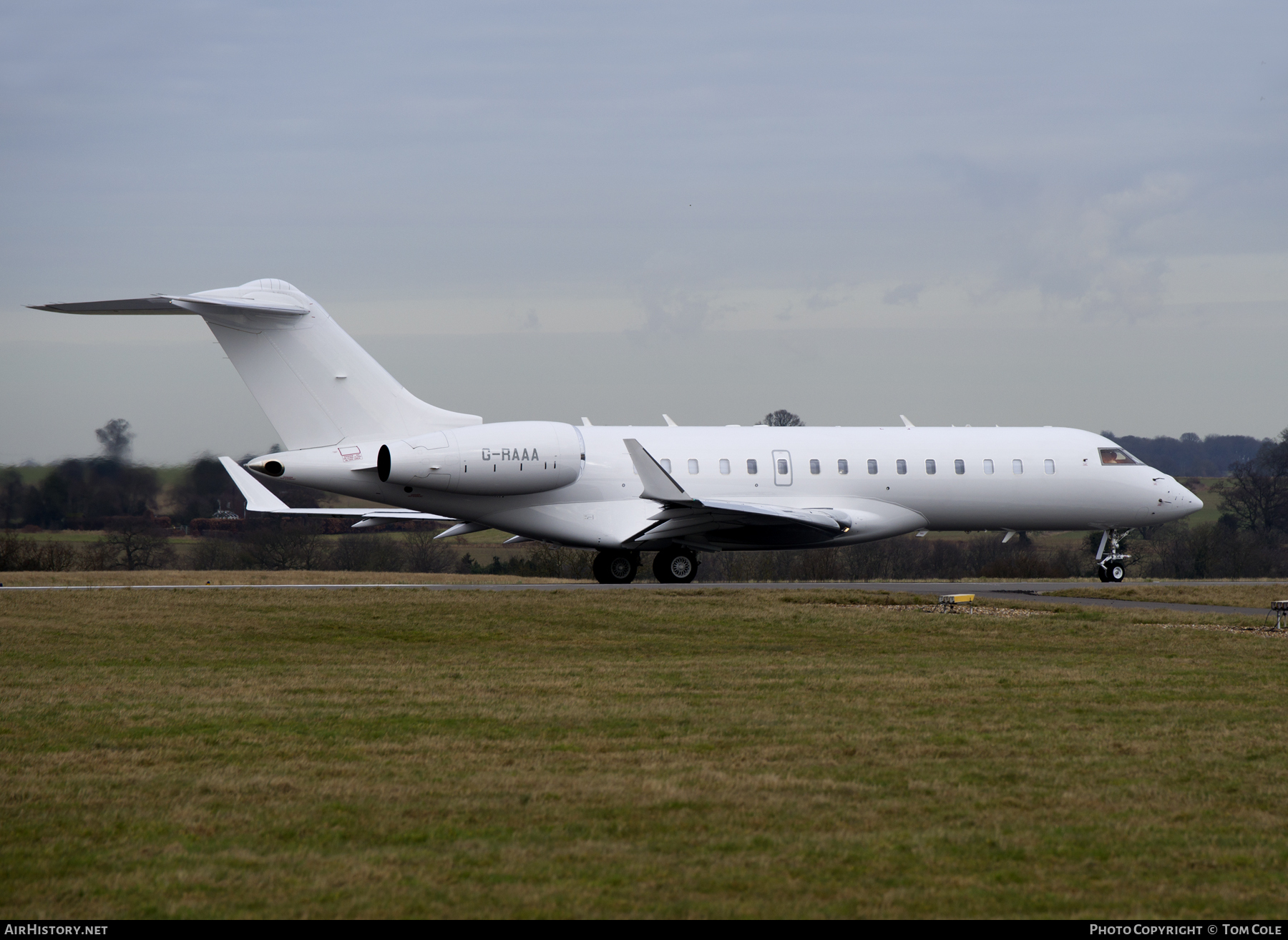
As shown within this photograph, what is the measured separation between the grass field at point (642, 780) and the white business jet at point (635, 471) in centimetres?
854

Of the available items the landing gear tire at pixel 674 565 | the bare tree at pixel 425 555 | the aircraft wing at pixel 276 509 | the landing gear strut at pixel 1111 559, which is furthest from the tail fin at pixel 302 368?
the bare tree at pixel 425 555

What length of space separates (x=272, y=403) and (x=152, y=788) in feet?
57.4

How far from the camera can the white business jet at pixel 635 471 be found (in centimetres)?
2520

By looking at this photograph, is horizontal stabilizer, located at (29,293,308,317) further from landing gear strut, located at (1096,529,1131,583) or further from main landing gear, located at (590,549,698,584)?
landing gear strut, located at (1096,529,1131,583)

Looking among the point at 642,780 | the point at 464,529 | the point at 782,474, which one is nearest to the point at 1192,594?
the point at 782,474

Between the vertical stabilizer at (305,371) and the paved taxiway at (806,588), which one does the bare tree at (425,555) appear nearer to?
the paved taxiway at (806,588)

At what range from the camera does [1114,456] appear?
31.7m

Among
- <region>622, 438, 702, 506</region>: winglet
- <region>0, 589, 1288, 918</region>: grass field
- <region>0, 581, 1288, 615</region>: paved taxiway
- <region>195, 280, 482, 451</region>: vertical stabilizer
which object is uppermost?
<region>195, 280, 482, 451</region>: vertical stabilizer

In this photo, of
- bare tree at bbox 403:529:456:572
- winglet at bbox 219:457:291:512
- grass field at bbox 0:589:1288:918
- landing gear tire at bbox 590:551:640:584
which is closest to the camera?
grass field at bbox 0:589:1288:918

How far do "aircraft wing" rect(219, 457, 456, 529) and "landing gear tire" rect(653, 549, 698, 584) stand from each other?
15.0ft

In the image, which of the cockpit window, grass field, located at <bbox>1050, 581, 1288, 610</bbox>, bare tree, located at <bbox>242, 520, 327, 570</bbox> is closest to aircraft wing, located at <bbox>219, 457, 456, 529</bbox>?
grass field, located at <bbox>1050, 581, 1288, 610</bbox>

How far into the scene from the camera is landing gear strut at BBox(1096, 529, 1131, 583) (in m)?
31.6

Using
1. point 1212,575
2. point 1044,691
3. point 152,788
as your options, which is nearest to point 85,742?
point 152,788

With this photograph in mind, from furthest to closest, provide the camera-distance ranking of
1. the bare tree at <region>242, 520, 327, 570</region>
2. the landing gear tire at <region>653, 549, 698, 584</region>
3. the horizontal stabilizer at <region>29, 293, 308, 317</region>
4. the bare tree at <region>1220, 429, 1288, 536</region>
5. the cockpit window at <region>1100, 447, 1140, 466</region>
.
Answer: the bare tree at <region>1220, 429, 1288, 536</region>
the bare tree at <region>242, 520, 327, 570</region>
the cockpit window at <region>1100, 447, 1140, 466</region>
the landing gear tire at <region>653, 549, 698, 584</region>
the horizontal stabilizer at <region>29, 293, 308, 317</region>
